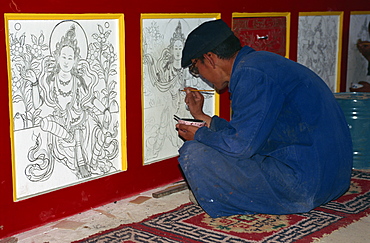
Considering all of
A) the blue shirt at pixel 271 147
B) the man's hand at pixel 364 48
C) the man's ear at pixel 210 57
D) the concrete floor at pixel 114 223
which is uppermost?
the man's hand at pixel 364 48

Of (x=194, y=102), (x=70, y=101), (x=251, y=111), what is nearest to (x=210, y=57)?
(x=251, y=111)

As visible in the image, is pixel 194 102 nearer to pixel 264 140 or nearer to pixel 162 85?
pixel 162 85

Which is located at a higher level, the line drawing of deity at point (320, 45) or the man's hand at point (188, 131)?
the line drawing of deity at point (320, 45)

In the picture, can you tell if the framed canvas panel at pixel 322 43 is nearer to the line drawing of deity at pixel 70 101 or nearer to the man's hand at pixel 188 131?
the man's hand at pixel 188 131

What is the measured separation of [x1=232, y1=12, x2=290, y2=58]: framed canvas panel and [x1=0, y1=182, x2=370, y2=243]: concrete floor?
1427mm

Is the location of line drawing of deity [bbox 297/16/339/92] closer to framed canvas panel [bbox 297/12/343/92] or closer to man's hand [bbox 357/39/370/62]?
framed canvas panel [bbox 297/12/343/92]

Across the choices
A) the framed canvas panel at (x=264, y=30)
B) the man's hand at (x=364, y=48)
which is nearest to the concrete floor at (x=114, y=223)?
the framed canvas panel at (x=264, y=30)

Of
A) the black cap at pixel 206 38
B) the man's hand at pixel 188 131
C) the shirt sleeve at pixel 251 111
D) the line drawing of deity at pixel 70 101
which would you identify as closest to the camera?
the shirt sleeve at pixel 251 111

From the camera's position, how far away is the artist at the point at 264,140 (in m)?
2.85

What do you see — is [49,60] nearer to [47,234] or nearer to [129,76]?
[129,76]

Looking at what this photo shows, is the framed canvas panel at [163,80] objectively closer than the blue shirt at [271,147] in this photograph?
No

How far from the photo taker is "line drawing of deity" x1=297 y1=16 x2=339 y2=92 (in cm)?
507

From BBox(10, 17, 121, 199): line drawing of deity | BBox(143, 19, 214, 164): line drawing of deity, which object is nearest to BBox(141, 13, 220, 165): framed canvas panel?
BBox(143, 19, 214, 164): line drawing of deity

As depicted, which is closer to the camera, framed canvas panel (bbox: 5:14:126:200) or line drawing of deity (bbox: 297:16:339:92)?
framed canvas panel (bbox: 5:14:126:200)
